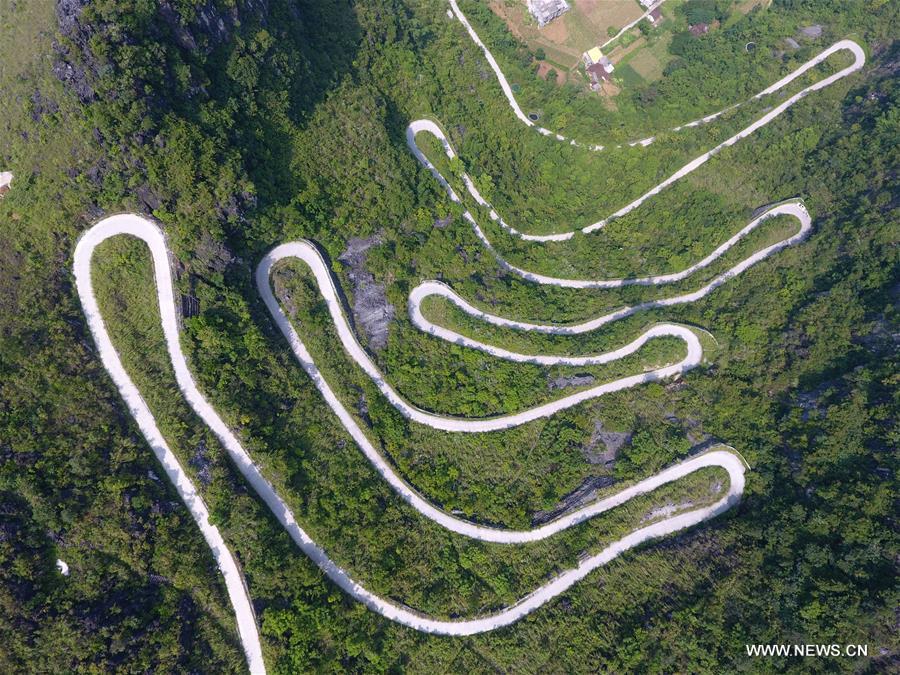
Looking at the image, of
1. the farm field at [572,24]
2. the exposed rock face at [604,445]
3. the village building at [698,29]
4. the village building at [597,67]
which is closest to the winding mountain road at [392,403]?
the exposed rock face at [604,445]

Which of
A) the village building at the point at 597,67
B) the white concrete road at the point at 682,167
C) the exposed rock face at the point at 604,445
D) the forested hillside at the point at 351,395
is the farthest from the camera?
the village building at the point at 597,67

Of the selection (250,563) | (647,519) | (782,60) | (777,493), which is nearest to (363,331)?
(250,563)

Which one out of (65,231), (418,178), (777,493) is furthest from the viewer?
(418,178)

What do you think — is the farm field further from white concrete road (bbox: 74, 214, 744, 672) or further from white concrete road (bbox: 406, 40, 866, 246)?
Result: white concrete road (bbox: 74, 214, 744, 672)

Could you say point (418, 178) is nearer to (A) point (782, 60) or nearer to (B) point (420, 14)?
(B) point (420, 14)

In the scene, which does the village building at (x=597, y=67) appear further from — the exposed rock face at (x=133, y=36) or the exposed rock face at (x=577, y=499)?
the exposed rock face at (x=577, y=499)

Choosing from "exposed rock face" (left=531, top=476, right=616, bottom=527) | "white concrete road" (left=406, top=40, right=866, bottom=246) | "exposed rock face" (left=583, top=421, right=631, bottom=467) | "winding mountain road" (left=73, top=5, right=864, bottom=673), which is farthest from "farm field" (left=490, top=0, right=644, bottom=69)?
"exposed rock face" (left=531, top=476, right=616, bottom=527)
